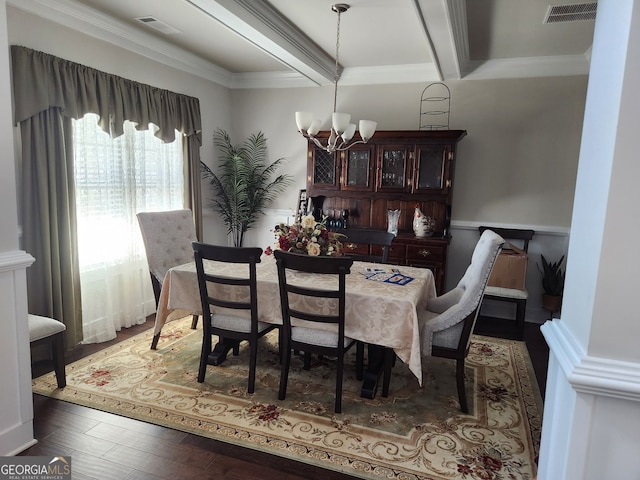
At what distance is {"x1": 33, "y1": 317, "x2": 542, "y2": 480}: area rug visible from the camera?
2.18m

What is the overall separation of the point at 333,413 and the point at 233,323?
87cm

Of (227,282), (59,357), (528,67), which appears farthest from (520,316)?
(59,357)

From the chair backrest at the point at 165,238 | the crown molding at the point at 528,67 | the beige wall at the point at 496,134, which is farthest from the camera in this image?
the beige wall at the point at 496,134

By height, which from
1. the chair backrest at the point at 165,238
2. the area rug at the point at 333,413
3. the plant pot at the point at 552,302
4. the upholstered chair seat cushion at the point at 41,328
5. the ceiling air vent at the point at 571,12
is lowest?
the area rug at the point at 333,413

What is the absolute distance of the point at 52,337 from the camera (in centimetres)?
271

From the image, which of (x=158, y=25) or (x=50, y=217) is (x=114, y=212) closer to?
(x=50, y=217)

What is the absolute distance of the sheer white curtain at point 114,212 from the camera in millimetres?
3553

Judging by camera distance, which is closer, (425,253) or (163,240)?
(163,240)

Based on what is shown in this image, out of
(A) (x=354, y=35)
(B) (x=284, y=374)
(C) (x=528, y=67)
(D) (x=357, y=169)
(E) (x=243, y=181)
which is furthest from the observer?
(E) (x=243, y=181)

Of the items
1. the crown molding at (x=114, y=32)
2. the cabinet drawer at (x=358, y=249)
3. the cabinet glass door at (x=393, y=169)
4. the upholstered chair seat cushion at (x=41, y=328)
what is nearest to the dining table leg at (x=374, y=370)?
the cabinet drawer at (x=358, y=249)

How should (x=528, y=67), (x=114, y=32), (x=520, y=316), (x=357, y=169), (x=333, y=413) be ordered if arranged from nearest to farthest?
1. (x=333, y=413)
2. (x=114, y=32)
3. (x=520, y=316)
4. (x=528, y=67)
5. (x=357, y=169)

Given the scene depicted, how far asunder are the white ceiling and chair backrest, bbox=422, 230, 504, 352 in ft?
5.04

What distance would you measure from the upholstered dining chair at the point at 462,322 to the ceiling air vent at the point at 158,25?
3.15 meters

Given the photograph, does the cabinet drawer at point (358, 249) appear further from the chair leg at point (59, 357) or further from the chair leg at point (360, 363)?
the chair leg at point (59, 357)
